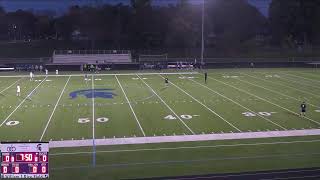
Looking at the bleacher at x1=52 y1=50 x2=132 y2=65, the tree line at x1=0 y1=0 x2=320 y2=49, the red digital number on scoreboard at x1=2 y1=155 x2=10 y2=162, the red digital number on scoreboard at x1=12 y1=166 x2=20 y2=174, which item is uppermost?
the tree line at x1=0 y1=0 x2=320 y2=49

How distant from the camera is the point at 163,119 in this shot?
2350 centimetres

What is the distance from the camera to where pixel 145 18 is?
81062mm

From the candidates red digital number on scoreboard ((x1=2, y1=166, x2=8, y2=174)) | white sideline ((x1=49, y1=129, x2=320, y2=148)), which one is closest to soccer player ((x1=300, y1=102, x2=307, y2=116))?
white sideline ((x1=49, y1=129, x2=320, y2=148))

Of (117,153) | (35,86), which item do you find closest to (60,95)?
(35,86)

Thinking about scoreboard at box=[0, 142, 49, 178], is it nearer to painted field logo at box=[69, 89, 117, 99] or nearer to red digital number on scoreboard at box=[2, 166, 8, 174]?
red digital number on scoreboard at box=[2, 166, 8, 174]

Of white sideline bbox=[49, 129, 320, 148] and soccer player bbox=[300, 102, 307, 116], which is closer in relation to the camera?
white sideline bbox=[49, 129, 320, 148]

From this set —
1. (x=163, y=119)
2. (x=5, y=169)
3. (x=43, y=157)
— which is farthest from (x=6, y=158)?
(x=163, y=119)

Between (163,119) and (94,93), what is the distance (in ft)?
32.9

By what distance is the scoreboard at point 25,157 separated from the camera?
11.1 meters

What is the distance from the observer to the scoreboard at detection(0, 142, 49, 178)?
1115cm

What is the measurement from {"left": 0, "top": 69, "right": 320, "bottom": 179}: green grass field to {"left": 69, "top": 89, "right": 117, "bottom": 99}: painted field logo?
0.21ft

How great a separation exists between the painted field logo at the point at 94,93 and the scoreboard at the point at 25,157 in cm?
1928

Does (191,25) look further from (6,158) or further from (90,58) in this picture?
(6,158)

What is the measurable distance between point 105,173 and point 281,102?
16126 millimetres
